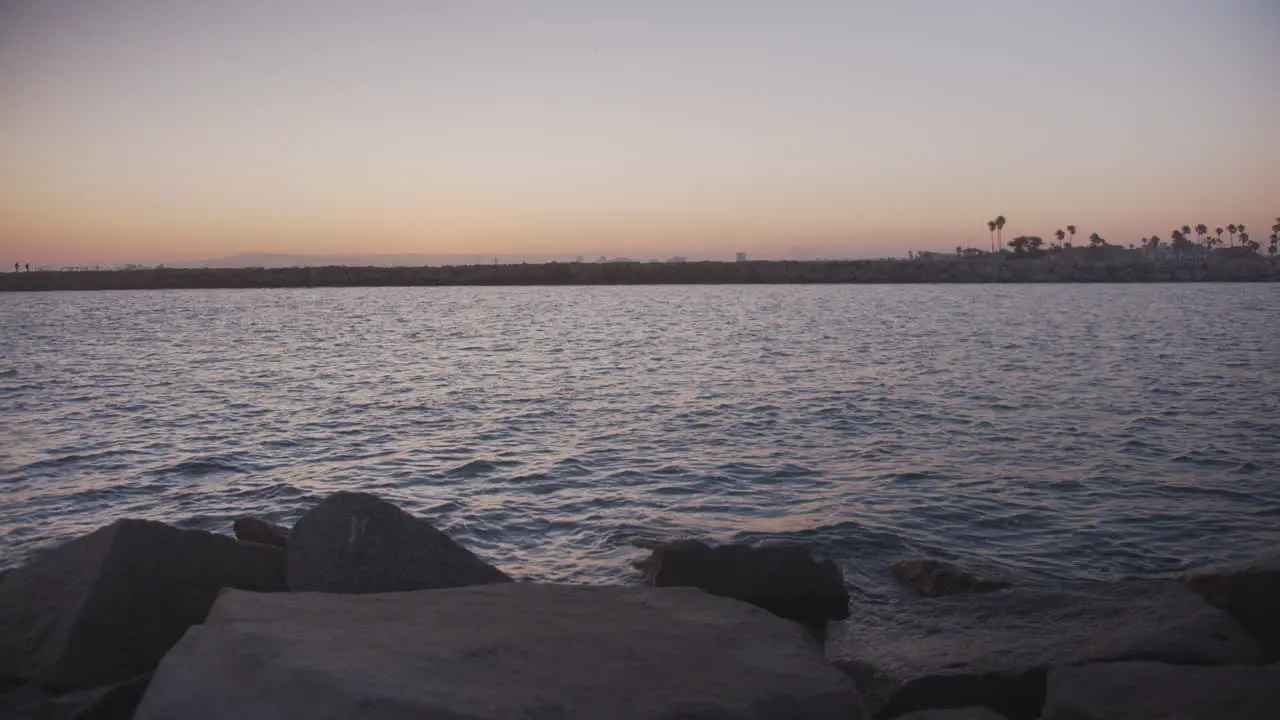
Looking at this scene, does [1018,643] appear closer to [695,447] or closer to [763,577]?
[763,577]

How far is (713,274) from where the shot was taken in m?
137

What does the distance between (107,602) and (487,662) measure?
283cm

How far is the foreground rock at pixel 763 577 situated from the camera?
7.40 metres

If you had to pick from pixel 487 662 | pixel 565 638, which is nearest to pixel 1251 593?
pixel 565 638

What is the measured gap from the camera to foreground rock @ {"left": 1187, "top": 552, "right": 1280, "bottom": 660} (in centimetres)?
643

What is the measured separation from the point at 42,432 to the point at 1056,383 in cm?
2366

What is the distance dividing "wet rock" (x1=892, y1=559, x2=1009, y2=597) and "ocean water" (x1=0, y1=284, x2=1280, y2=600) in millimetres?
263

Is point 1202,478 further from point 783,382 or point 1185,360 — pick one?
point 1185,360

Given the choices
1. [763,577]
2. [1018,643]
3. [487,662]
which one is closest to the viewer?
[487,662]

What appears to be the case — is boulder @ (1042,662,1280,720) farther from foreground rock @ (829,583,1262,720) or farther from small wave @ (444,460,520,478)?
small wave @ (444,460,520,478)

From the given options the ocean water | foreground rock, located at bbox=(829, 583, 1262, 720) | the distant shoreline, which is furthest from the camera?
the distant shoreline

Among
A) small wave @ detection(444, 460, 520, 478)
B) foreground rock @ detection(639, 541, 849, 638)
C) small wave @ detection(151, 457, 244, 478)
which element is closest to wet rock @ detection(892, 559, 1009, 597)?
foreground rock @ detection(639, 541, 849, 638)

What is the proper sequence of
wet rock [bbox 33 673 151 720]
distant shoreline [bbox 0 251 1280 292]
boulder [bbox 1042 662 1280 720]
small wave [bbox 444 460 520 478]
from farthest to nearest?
distant shoreline [bbox 0 251 1280 292]
small wave [bbox 444 460 520 478]
wet rock [bbox 33 673 151 720]
boulder [bbox 1042 662 1280 720]

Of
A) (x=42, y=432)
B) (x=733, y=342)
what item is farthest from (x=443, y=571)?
(x=733, y=342)
